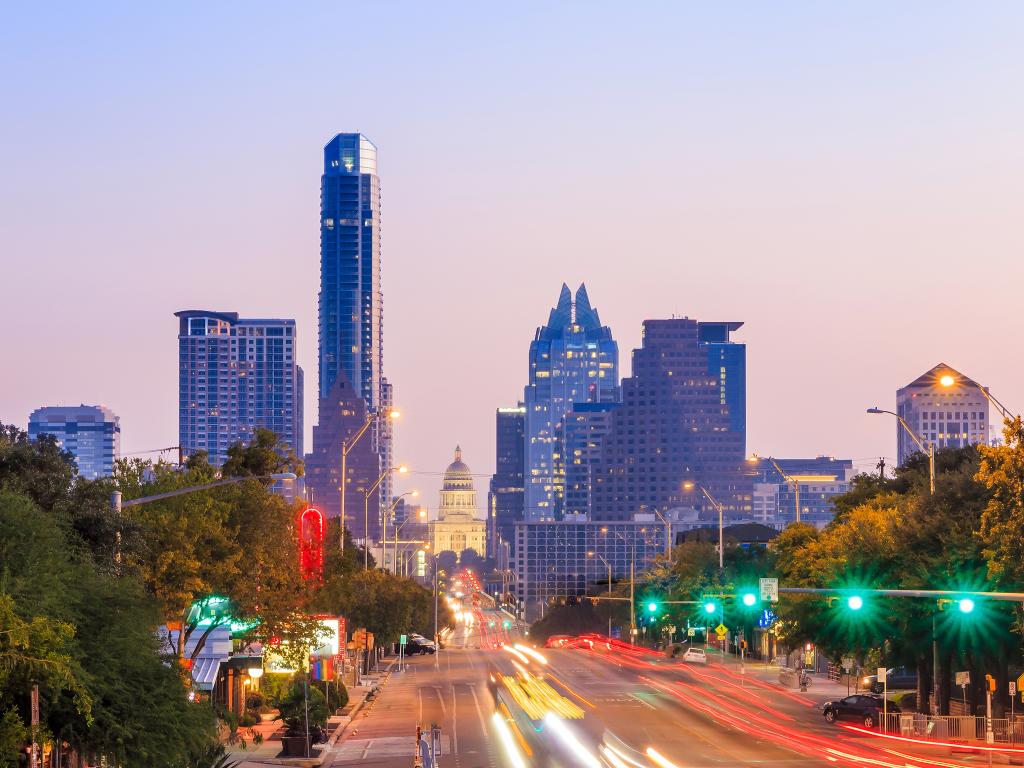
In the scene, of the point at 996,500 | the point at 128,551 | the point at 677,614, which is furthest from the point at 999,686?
the point at 677,614

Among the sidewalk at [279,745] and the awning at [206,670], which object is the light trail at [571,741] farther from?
the awning at [206,670]

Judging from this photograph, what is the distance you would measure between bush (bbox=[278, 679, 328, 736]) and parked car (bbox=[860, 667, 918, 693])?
32306 mm

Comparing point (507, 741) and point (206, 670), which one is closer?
point (507, 741)

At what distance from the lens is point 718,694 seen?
79.1 meters

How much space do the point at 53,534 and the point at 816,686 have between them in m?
65.2

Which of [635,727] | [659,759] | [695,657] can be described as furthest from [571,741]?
[695,657]

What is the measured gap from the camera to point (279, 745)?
177ft

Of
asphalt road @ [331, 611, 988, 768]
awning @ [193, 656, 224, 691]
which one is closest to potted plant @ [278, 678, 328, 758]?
asphalt road @ [331, 611, 988, 768]

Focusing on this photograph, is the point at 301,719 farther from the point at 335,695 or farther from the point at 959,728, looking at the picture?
the point at 959,728

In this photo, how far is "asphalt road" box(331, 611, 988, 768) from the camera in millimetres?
47875

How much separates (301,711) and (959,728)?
23.5 m

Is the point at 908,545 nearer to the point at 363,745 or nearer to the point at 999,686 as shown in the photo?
the point at 999,686

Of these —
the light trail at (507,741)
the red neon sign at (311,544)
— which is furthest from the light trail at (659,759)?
the red neon sign at (311,544)

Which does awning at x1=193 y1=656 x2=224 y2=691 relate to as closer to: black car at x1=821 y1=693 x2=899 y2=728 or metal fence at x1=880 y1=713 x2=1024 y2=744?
black car at x1=821 y1=693 x2=899 y2=728
